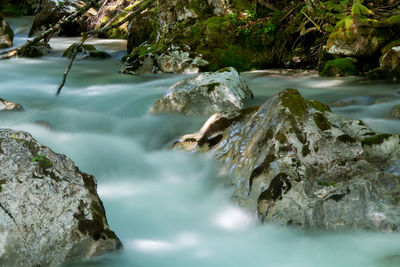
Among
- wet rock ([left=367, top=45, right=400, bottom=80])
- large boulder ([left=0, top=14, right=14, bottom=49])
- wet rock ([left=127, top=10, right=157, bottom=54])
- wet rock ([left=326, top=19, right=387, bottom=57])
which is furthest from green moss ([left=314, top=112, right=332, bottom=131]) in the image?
large boulder ([left=0, top=14, right=14, bottom=49])

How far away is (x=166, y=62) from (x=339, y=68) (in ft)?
12.0

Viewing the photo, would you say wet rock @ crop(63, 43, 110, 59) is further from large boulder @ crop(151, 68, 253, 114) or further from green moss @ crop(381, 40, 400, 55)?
green moss @ crop(381, 40, 400, 55)

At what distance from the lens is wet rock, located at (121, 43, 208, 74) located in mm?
9258

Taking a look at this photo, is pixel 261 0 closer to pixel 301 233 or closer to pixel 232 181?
pixel 232 181

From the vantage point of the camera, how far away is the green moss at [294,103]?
3.85 metres

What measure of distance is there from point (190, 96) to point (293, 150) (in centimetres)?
290

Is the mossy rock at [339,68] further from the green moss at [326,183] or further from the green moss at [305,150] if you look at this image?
the green moss at [326,183]

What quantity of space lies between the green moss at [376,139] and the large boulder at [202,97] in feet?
8.62

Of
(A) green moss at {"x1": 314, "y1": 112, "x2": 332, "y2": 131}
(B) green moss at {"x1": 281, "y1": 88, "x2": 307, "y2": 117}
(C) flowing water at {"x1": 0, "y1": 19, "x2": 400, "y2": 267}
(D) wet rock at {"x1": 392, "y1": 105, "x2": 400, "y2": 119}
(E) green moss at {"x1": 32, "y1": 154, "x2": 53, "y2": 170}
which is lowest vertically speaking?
(C) flowing water at {"x1": 0, "y1": 19, "x2": 400, "y2": 267}

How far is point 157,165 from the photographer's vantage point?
15.5ft

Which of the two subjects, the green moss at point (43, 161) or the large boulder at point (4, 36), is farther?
the large boulder at point (4, 36)

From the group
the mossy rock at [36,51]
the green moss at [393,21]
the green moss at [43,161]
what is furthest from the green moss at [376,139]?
the mossy rock at [36,51]

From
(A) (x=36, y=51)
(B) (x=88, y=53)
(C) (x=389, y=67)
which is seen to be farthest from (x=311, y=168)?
(A) (x=36, y=51)

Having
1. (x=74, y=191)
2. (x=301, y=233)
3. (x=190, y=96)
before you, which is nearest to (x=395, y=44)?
(x=190, y=96)
